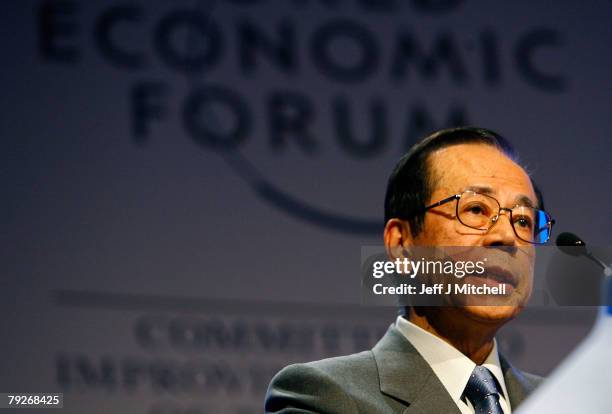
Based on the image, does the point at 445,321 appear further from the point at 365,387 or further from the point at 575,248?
the point at 575,248

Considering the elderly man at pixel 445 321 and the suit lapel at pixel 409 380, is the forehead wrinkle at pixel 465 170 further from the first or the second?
the suit lapel at pixel 409 380

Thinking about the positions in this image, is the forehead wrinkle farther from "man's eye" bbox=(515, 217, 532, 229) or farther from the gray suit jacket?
the gray suit jacket

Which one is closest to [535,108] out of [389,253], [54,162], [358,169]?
[358,169]

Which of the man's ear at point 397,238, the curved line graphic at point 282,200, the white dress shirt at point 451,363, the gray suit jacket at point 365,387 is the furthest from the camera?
the curved line graphic at point 282,200

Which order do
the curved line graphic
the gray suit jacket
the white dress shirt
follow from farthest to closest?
1. the curved line graphic
2. the white dress shirt
3. the gray suit jacket

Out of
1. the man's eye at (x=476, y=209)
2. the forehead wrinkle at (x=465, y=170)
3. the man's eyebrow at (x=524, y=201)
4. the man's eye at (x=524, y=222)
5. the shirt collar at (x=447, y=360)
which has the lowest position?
the shirt collar at (x=447, y=360)

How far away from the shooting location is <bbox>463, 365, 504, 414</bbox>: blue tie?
1.85 metres

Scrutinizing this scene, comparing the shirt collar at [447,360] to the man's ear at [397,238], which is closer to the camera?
the shirt collar at [447,360]

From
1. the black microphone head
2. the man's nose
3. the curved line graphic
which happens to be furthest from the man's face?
the curved line graphic

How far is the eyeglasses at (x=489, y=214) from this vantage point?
1938 mm

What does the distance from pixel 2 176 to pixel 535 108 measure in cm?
196

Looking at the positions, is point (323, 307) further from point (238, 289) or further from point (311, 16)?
point (311, 16)

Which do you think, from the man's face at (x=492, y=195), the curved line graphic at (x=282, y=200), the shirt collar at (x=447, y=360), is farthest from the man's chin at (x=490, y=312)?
the curved line graphic at (x=282, y=200)

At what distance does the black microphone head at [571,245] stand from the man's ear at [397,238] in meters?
0.48
